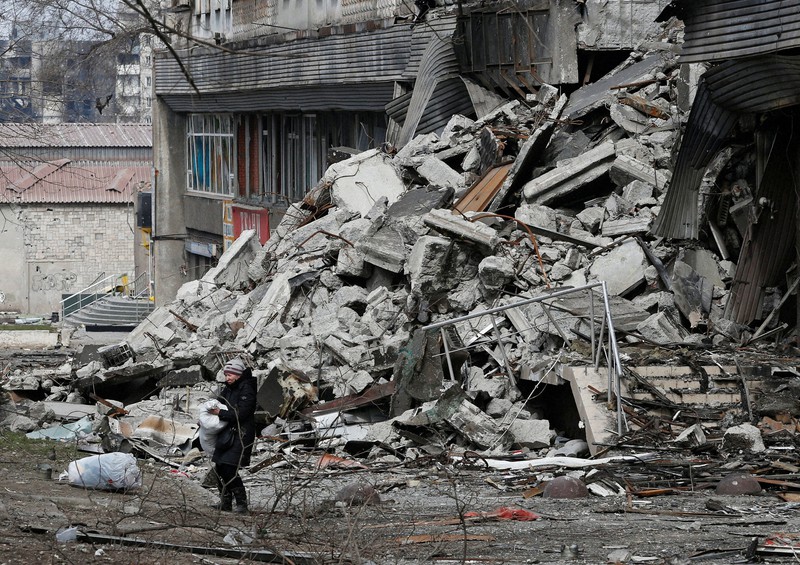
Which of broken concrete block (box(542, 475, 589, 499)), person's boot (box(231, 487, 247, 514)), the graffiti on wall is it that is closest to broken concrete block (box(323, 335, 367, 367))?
broken concrete block (box(542, 475, 589, 499))

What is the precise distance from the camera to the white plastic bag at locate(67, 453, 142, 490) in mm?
8969

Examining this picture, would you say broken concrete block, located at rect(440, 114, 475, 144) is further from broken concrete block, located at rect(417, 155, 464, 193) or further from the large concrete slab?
the large concrete slab

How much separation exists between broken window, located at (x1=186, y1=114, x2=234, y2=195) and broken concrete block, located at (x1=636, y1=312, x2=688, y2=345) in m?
20.7

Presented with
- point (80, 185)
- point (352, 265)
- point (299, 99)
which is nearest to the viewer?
point (352, 265)

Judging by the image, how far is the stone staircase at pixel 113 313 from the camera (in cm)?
3249

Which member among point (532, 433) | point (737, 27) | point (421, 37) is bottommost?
point (532, 433)

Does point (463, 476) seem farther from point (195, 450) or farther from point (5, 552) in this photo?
point (5, 552)

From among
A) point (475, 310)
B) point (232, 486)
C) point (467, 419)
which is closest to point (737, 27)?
point (475, 310)

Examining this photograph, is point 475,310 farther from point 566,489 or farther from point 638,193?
point 566,489

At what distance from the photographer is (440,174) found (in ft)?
52.7

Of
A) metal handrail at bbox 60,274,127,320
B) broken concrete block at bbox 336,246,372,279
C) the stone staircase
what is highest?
broken concrete block at bbox 336,246,372,279

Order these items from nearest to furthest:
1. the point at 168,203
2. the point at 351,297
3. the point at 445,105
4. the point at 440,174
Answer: the point at 351,297 < the point at 440,174 < the point at 445,105 < the point at 168,203

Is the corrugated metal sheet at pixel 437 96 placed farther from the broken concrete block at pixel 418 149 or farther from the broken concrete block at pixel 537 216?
the broken concrete block at pixel 537 216

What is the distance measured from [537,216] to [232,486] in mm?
6411
